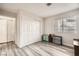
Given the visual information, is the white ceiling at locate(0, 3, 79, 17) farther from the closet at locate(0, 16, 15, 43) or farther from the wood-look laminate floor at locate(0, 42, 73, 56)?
the closet at locate(0, 16, 15, 43)

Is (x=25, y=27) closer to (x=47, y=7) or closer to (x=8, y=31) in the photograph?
(x=8, y=31)

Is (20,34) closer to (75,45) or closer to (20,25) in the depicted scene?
(20,25)

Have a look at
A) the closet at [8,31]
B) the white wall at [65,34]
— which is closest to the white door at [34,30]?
the white wall at [65,34]

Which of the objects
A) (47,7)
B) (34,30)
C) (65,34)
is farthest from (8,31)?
(65,34)

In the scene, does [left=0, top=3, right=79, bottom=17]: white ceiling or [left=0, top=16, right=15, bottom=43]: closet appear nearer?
[left=0, top=3, right=79, bottom=17]: white ceiling

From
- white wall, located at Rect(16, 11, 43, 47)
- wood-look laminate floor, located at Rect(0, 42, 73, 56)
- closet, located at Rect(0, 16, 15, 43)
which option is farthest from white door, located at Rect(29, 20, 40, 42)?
closet, located at Rect(0, 16, 15, 43)

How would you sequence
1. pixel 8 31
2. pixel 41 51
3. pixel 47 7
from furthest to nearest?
pixel 8 31, pixel 41 51, pixel 47 7

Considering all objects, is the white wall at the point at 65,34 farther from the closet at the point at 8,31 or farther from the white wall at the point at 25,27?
the closet at the point at 8,31

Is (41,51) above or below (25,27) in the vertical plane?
below

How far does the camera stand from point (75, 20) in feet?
5.43

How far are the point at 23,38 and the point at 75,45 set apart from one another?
6.56 feet

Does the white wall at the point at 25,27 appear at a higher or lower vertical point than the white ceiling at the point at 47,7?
lower

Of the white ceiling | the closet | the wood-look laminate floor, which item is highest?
the white ceiling

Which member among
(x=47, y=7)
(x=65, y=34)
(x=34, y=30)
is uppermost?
(x=47, y=7)
